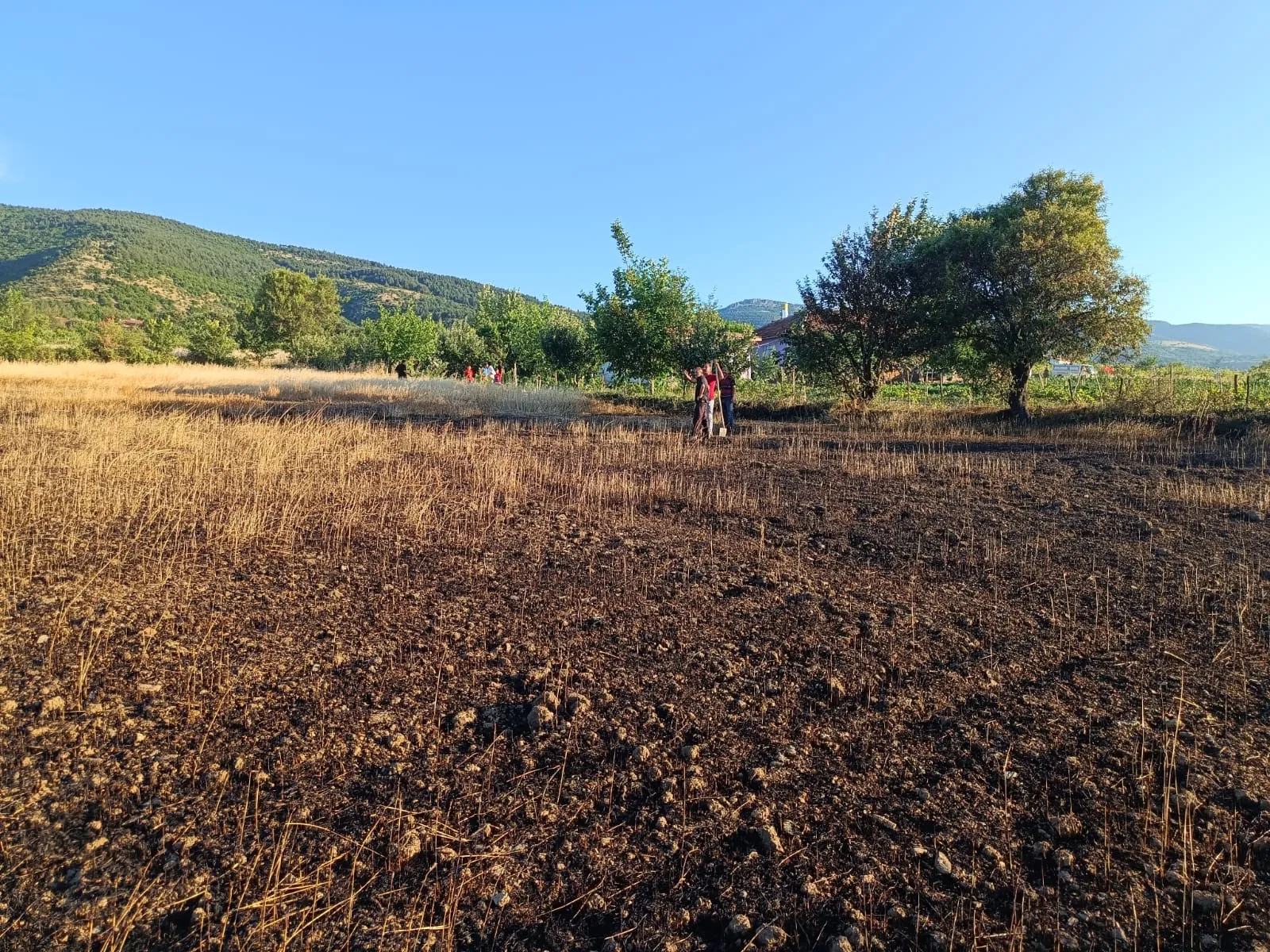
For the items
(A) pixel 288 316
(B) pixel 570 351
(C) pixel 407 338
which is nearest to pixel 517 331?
(C) pixel 407 338

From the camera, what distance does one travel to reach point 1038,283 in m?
16.3

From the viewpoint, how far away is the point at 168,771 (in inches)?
112

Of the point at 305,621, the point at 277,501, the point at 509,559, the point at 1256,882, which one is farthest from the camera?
the point at 277,501

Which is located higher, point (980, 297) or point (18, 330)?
point (18, 330)

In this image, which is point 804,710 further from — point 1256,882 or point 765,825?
point 1256,882

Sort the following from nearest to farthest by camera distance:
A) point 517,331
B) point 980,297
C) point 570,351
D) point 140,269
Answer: point 980,297 → point 570,351 → point 517,331 → point 140,269


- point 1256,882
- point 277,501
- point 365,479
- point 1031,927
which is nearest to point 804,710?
point 1031,927

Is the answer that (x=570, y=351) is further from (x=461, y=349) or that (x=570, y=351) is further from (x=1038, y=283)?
(x=1038, y=283)

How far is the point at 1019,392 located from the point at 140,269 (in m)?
145

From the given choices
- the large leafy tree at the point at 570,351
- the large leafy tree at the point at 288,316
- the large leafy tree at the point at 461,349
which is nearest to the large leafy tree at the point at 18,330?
the large leafy tree at the point at 288,316

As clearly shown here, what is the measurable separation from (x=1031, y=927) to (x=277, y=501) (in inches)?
310

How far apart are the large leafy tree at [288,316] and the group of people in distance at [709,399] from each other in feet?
189

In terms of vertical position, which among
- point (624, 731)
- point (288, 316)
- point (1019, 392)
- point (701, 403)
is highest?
point (288, 316)

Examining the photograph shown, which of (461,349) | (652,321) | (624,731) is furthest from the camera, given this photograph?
(461,349)
